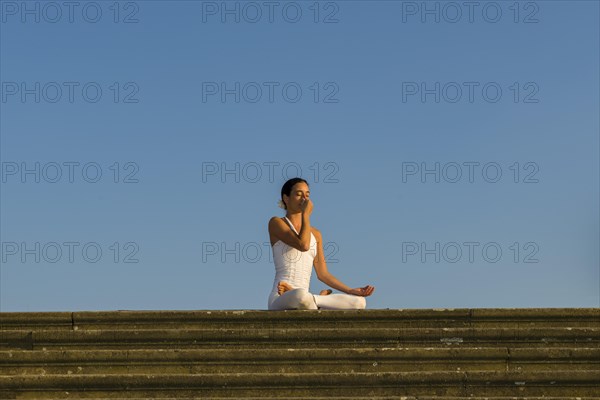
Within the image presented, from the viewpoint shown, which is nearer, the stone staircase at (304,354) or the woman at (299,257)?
the stone staircase at (304,354)

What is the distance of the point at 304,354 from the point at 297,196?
2794 millimetres

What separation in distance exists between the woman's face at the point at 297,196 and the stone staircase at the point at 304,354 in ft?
5.94

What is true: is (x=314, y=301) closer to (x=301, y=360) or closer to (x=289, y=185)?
(x=289, y=185)

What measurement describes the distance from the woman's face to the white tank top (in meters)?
0.16

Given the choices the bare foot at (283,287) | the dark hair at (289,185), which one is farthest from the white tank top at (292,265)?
the dark hair at (289,185)

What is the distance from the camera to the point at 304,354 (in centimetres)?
827

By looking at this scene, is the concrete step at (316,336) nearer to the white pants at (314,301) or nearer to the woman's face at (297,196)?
the white pants at (314,301)

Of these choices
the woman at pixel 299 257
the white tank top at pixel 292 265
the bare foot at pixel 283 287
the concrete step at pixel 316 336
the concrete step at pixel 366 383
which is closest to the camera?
the concrete step at pixel 366 383

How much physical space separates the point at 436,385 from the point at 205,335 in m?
2.06

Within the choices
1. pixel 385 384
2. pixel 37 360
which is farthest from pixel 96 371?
pixel 385 384

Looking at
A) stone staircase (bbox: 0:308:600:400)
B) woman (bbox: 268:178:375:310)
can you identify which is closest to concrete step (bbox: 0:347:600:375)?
stone staircase (bbox: 0:308:600:400)

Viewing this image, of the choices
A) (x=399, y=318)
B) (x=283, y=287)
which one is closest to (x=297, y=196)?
(x=283, y=287)

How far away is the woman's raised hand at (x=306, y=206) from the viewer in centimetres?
1067

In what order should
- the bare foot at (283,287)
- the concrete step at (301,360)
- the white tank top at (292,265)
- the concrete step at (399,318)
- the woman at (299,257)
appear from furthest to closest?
1. the white tank top at (292,265)
2. the bare foot at (283,287)
3. the woman at (299,257)
4. the concrete step at (399,318)
5. the concrete step at (301,360)
